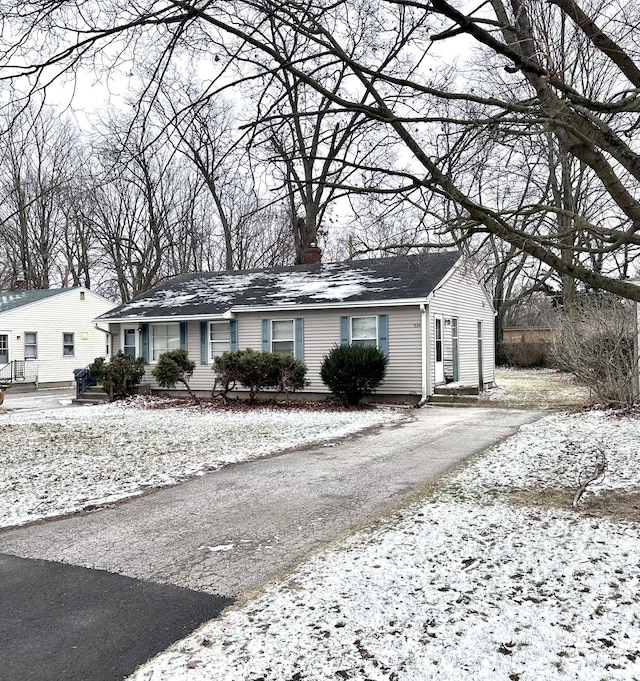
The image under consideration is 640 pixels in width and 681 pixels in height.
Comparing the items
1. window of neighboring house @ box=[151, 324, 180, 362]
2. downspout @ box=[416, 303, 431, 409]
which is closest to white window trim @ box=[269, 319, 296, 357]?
window of neighboring house @ box=[151, 324, 180, 362]

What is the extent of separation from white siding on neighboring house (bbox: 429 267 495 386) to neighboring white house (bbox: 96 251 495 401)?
0.03 meters

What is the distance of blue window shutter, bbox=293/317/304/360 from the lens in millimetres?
17406

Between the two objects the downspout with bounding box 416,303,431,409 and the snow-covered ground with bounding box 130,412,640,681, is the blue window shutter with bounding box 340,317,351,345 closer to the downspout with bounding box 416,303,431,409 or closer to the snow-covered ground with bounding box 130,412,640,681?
the downspout with bounding box 416,303,431,409

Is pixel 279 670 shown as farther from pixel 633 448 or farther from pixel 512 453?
pixel 633 448

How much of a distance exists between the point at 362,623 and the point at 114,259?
1251 inches

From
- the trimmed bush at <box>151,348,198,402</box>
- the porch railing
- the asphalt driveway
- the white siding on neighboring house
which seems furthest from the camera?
the porch railing

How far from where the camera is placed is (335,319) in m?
17.0

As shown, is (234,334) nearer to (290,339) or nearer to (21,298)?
(290,339)

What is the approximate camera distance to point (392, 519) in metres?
5.36

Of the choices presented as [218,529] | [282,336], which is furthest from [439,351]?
[218,529]

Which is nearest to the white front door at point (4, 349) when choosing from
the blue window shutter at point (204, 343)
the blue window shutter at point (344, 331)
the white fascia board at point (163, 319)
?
the white fascia board at point (163, 319)

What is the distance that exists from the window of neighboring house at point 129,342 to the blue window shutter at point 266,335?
503cm

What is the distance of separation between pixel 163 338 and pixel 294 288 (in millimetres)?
4763

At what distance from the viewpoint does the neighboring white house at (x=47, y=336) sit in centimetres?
2527
